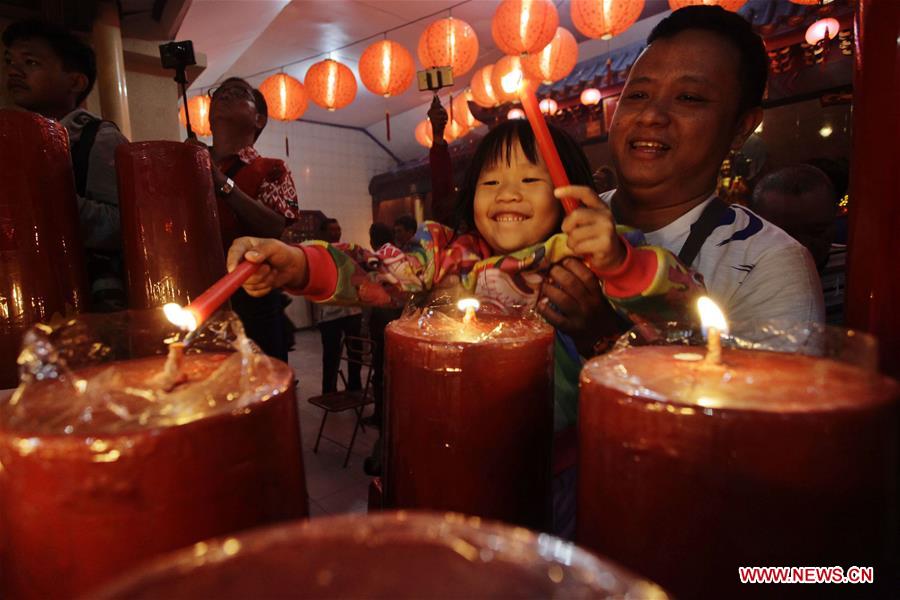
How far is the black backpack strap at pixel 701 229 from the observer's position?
113 cm

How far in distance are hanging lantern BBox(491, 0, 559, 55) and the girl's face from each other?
3.42 metres

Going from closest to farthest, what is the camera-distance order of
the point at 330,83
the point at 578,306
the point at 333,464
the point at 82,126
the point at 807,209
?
the point at 578,306, the point at 82,126, the point at 807,209, the point at 333,464, the point at 330,83

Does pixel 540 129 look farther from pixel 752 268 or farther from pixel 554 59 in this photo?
pixel 554 59

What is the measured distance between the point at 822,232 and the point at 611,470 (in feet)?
8.06

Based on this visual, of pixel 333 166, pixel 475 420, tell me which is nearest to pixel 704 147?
pixel 475 420

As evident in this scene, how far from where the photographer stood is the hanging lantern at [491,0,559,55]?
4117 mm

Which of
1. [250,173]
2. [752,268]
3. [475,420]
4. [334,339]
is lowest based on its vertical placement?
[334,339]

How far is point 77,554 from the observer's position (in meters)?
0.39

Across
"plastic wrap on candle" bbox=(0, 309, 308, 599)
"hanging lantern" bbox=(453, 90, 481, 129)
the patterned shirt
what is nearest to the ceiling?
"hanging lantern" bbox=(453, 90, 481, 129)

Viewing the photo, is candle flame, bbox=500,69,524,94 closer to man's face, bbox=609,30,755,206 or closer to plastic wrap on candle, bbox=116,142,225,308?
man's face, bbox=609,30,755,206

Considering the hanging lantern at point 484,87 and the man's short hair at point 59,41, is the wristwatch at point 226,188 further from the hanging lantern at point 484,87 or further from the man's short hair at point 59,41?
the hanging lantern at point 484,87

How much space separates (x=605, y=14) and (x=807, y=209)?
245cm

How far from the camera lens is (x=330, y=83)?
572 centimetres

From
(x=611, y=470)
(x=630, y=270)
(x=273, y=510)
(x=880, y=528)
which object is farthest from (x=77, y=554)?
(x=630, y=270)
